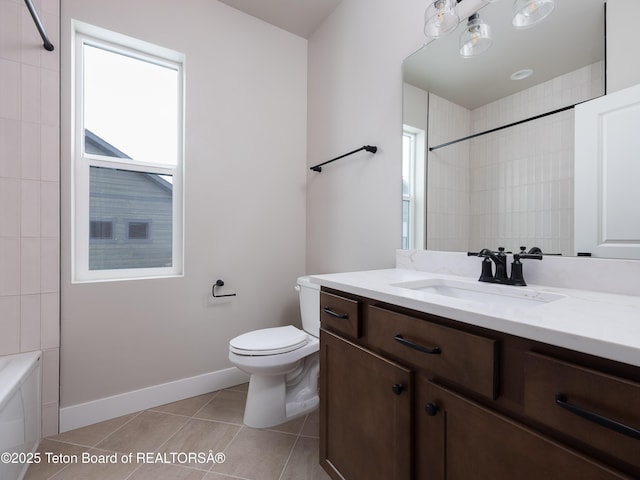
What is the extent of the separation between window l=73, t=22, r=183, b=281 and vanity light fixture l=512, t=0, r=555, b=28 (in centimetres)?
192

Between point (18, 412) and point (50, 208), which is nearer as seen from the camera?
point (18, 412)

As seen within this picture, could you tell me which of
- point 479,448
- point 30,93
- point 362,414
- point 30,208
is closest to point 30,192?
point 30,208

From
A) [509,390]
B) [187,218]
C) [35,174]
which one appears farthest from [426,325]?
[35,174]

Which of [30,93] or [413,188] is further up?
[30,93]

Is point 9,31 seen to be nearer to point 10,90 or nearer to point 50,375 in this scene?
point 10,90

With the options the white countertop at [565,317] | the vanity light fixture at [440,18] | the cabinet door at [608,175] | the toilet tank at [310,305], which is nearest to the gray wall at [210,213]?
the toilet tank at [310,305]

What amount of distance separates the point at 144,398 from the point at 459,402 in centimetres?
187

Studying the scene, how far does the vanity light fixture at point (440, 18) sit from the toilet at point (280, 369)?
4.74ft

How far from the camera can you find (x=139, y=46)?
1881mm

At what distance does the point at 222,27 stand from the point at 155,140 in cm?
92

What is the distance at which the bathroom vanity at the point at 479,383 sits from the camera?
490mm

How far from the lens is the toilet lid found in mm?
1564

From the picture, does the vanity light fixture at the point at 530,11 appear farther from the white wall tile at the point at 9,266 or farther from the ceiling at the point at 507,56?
the white wall tile at the point at 9,266

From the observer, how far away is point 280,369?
1.61 metres
